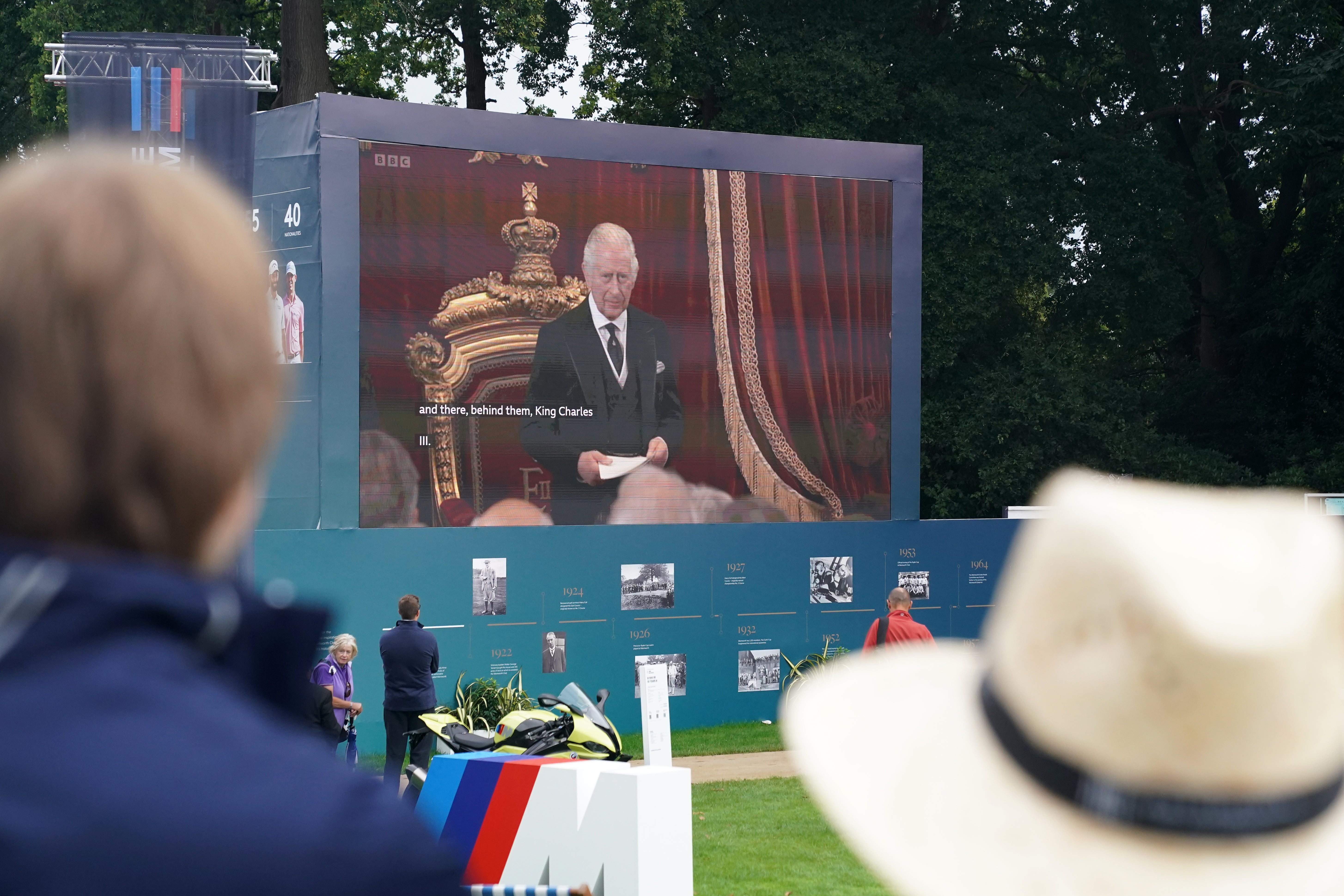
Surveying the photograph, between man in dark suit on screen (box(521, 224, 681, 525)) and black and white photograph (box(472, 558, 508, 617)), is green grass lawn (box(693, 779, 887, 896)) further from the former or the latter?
man in dark suit on screen (box(521, 224, 681, 525))

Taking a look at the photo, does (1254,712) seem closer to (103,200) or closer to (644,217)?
(103,200)

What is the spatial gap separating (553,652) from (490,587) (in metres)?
1.15

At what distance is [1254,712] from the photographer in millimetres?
1381

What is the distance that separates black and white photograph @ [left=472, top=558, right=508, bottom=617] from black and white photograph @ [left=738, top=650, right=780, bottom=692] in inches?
136

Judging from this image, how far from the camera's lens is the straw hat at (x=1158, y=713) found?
54.4 inches

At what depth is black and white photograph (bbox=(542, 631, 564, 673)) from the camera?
17.7 m

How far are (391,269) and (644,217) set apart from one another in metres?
3.46

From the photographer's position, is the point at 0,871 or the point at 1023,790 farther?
the point at 1023,790

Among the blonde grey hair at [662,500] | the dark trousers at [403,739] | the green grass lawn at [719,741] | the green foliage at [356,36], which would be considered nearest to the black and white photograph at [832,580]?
the blonde grey hair at [662,500]

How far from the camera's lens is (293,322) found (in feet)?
55.6

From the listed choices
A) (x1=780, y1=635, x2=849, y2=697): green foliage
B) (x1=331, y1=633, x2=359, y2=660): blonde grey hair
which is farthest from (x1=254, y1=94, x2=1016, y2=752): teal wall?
(x1=331, y1=633, x2=359, y2=660): blonde grey hair

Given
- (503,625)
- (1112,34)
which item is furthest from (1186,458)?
(503,625)

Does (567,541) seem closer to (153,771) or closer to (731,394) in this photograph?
(731,394)
